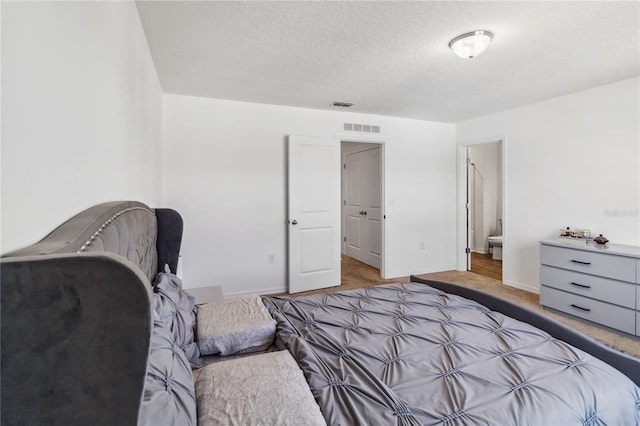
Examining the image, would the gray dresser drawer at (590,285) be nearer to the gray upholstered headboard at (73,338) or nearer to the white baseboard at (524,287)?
the white baseboard at (524,287)

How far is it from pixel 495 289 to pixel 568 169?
66.5 inches

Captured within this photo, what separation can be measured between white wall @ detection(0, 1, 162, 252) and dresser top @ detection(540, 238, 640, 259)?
12.7ft

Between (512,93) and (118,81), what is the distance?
149 inches

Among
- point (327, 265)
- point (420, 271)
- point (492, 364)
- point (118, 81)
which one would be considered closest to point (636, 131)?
point (420, 271)

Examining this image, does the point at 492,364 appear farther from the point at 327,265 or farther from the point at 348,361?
the point at 327,265

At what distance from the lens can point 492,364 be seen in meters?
1.25

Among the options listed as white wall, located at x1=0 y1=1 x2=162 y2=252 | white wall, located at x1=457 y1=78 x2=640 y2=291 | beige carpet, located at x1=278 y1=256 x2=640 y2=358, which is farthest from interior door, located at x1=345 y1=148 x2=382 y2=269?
white wall, located at x1=0 y1=1 x2=162 y2=252

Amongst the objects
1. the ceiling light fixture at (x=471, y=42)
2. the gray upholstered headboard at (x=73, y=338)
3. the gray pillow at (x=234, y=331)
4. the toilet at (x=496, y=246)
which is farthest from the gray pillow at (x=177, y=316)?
the toilet at (x=496, y=246)

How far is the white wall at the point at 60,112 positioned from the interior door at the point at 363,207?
162 inches

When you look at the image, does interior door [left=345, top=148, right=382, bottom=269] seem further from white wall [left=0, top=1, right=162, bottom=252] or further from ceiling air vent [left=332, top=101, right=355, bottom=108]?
white wall [left=0, top=1, right=162, bottom=252]

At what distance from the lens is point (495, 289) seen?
3984 millimetres

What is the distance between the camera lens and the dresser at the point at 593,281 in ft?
8.71

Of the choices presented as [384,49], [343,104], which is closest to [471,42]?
[384,49]

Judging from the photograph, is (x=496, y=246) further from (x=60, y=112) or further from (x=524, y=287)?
(x=60, y=112)
